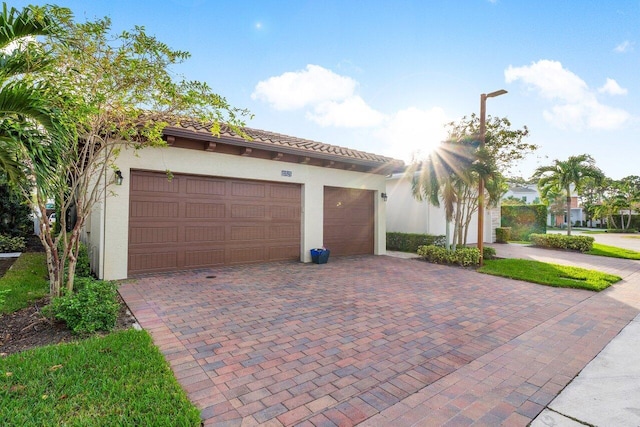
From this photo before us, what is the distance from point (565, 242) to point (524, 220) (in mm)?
6300

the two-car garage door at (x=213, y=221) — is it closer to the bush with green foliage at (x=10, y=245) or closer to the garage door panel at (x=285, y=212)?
the garage door panel at (x=285, y=212)

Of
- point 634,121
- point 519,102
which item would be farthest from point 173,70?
point 634,121

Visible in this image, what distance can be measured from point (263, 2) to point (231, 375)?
802 cm

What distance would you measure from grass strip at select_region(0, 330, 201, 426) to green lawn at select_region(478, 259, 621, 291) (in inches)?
321

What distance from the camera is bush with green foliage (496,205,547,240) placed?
20203mm

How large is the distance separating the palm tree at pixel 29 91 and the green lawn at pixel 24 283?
170 centimetres

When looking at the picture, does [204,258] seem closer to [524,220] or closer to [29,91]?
[29,91]

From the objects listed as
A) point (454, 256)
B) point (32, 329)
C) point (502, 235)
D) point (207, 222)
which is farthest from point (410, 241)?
point (32, 329)

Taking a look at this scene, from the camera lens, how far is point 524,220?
20.7m

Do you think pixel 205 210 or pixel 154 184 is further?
pixel 205 210

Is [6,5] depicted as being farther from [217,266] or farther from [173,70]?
[217,266]

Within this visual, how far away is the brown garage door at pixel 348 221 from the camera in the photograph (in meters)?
11.0

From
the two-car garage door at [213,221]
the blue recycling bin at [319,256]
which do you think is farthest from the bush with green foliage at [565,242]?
the blue recycling bin at [319,256]

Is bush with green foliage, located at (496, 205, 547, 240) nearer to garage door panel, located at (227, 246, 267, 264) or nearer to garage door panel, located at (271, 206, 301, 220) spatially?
garage door panel, located at (271, 206, 301, 220)
